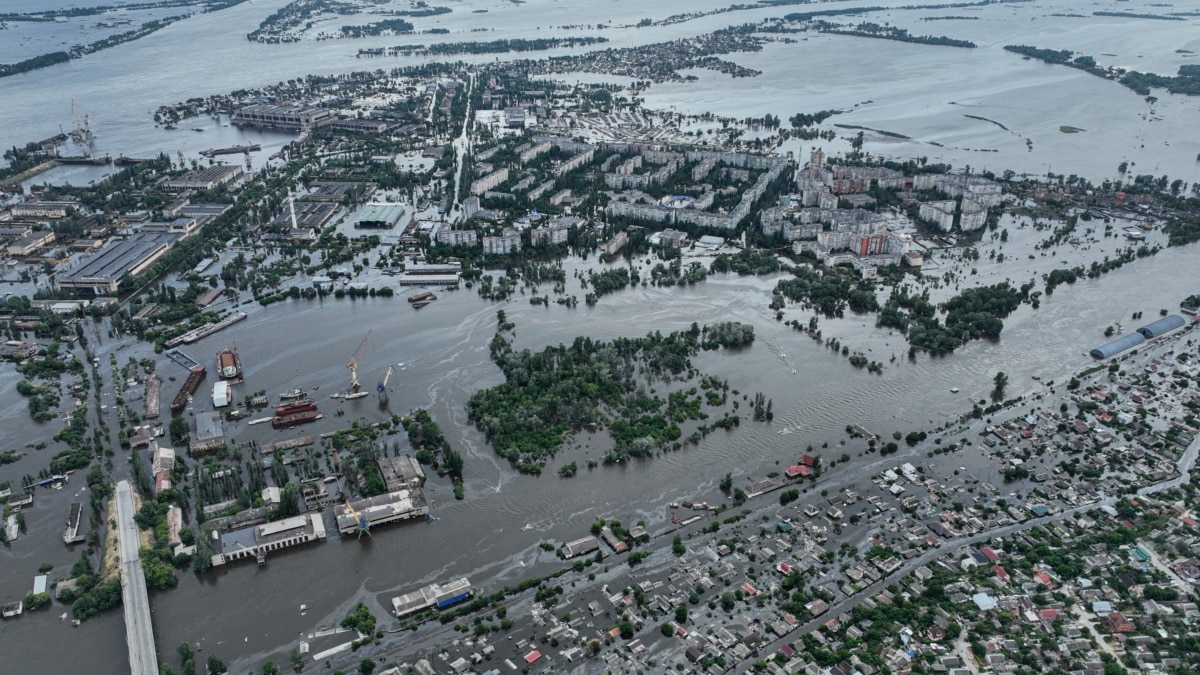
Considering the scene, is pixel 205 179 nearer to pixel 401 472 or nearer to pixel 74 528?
pixel 74 528

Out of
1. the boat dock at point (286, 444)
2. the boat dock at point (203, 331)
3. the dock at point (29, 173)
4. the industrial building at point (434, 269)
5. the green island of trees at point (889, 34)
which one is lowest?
the boat dock at point (286, 444)

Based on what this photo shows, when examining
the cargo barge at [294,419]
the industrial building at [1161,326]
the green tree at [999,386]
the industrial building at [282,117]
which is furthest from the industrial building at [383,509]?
the industrial building at [282,117]

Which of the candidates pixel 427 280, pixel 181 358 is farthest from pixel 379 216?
pixel 181 358

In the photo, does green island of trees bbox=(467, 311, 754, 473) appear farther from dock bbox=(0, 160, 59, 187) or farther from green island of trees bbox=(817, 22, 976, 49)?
green island of trees bbox=(817, 22, 976, 49)

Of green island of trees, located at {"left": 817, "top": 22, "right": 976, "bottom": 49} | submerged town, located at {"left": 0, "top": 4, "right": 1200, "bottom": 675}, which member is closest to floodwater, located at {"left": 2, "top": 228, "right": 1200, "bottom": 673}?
submerged town, located at {"left": 0, "top": 4, "right": 1200, "bottom": 675}

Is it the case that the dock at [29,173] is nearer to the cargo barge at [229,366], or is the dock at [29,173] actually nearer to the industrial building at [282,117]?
the industrial building at [282,117]
